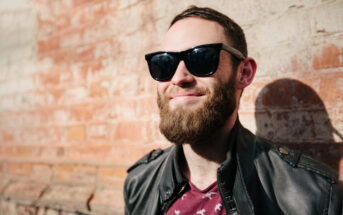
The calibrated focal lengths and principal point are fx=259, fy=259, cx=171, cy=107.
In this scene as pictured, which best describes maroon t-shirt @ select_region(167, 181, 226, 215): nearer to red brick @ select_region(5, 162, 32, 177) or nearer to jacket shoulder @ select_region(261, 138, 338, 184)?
jacket shoulder @ select_region(261, 138, 338, 184)

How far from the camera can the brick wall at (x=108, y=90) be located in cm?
153

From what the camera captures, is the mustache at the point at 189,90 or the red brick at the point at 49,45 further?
the red brick at the point at 49,45

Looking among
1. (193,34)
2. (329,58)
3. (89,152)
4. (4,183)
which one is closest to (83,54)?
(89,152)

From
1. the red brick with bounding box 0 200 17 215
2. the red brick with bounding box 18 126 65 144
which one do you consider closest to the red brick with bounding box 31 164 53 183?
the red brick with bounding box 18 126 65 144

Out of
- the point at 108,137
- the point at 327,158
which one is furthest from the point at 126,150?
the point at 327,158

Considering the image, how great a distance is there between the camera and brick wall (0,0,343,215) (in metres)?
1.53

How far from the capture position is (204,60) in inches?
49.7

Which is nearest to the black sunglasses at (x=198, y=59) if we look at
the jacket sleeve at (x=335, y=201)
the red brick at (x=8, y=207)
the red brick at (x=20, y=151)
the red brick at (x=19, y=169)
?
the jacket sleeve at (x=335, y=201)

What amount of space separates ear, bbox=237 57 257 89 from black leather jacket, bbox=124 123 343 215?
9.6 inches

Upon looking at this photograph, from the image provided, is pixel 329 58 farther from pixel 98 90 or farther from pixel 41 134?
pixel 41 134

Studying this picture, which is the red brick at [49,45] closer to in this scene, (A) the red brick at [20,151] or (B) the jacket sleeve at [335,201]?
(A) the red brick at [20,151]

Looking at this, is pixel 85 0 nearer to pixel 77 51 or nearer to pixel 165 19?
pixel 77 51

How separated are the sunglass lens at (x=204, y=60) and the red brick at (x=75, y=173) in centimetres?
171

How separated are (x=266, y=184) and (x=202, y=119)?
1.33 feet
